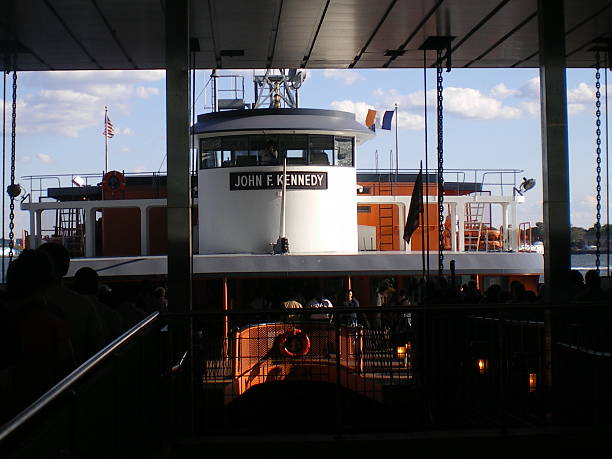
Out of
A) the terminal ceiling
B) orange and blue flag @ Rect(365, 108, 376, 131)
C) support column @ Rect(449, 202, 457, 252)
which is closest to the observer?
the terminal ceiling

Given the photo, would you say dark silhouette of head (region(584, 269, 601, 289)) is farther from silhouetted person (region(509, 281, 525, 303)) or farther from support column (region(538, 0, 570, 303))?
silhouetted person (region(509, 281, 525, 303))

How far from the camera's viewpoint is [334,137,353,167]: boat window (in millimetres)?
20281

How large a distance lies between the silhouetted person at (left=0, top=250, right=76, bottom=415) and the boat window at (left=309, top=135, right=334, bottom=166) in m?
15.9

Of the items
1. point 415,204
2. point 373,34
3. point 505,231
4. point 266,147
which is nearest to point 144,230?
point 266,147

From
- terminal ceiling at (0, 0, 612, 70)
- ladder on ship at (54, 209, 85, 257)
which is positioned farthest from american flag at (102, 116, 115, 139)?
terminal ceiling at (0, 0, 612, 70)

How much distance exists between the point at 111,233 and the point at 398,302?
9.64 meters

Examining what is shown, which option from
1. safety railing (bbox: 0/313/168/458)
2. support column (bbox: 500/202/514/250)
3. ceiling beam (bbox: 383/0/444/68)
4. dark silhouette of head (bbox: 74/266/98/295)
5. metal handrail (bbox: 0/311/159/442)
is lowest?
safety railing (bbox: 0/313/168/458)

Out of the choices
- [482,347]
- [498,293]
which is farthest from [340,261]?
[482,347]

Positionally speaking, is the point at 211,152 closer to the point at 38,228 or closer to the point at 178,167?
the point at 38,228

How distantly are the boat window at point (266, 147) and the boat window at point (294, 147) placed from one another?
0.53ft

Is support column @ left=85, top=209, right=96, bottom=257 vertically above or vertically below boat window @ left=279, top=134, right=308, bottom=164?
below

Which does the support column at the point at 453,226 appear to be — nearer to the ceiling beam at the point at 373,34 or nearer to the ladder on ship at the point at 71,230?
the ceiling beam at the point at 373,34

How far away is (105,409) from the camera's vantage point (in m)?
4.34

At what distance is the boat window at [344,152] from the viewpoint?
798 inches
